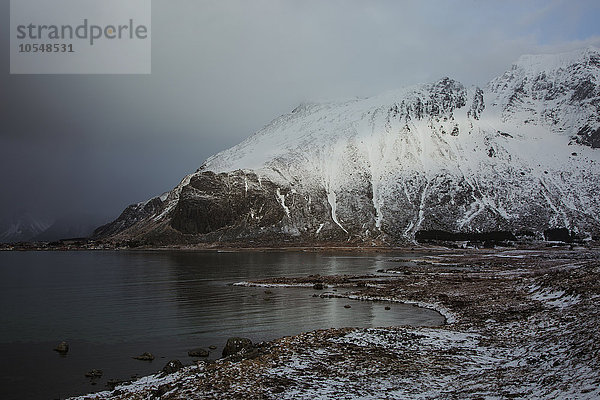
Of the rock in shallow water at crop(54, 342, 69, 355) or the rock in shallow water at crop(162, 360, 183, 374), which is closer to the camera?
the rock in shallow water at crop(162, 360, 183, 374)

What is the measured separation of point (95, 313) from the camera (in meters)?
50.2

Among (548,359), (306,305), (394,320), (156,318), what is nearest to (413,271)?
(306,305)

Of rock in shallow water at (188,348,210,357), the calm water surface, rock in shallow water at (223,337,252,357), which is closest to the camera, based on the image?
the calm water surface

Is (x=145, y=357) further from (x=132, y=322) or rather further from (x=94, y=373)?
(x=132, y=322)

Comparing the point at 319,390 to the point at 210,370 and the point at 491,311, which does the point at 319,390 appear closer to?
the point at 210,370

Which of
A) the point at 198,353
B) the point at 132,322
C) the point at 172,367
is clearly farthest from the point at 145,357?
the point at 132,322

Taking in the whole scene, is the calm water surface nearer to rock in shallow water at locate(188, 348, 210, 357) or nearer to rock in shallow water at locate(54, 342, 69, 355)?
rock in shallow water at locate(54, 342, 69, 355)

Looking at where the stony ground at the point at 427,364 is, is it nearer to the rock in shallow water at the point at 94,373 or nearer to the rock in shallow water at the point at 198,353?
the rock in shallow water at the point at 94,373

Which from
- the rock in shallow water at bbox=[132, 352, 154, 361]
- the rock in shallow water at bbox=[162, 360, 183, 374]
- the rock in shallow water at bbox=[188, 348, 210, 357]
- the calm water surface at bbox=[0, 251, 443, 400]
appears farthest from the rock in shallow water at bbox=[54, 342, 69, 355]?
the rock in shallow water at bbox=[162, 360, 183, 374]

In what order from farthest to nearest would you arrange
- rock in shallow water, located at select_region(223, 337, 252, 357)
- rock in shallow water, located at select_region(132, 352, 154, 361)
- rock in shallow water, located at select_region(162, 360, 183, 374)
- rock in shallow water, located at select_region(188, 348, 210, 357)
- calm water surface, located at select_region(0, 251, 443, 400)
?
rock in shallow water, located at select_region(188, 348, 210, 357)
rock in shallow water, located at select_region(132, 352, 154, 361)
rock in shallow water, located at select_region(223, 337, 252, 357)
calm water surface, located at select_region(0, 251, 443, 400)
rock in shallow water, located at select_region(162, 360, 183, 374)

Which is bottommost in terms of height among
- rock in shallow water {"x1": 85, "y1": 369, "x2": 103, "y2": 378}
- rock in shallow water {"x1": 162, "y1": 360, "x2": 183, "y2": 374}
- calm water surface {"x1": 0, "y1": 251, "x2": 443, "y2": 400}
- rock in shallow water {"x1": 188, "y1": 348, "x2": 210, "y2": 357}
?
calm water surface {"x1": 0, "y1": 251, "x2": 443, "y2": 400}

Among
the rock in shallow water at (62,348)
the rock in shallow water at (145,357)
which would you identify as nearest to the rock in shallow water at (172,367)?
the rock in shallow water at (145,357)

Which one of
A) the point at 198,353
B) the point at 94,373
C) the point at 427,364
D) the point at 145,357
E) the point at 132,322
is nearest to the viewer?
the point at 427,364

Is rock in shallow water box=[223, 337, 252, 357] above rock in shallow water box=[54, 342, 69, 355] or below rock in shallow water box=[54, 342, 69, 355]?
above
